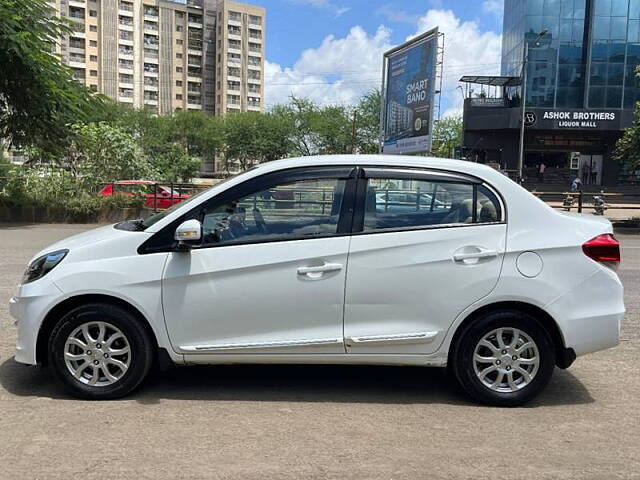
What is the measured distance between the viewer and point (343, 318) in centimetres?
430

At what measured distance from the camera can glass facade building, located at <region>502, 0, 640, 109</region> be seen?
47.2 meters

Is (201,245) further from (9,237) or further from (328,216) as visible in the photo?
→ (9,237)

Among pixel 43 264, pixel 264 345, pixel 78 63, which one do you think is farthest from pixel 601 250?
pixel 78 63

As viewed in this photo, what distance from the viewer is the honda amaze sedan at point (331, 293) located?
4.29 metres

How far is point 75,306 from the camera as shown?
171 inches

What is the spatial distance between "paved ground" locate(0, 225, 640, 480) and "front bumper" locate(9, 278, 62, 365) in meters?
0.37

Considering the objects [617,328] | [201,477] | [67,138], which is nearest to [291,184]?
[201,477]

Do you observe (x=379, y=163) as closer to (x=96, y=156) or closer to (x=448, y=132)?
(x=96, y=156)

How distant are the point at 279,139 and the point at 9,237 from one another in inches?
2131

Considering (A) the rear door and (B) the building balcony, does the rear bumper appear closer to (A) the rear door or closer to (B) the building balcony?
(A) the rear door

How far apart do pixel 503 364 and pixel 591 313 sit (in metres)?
0.74

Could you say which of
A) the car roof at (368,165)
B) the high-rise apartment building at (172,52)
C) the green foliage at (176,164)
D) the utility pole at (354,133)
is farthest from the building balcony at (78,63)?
the car roof at (368,165)

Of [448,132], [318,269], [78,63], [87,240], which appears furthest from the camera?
[78,63]

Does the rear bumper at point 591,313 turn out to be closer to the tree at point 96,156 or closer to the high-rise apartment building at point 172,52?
the tree at point 96,156
